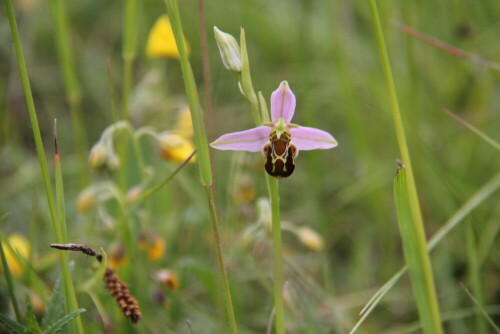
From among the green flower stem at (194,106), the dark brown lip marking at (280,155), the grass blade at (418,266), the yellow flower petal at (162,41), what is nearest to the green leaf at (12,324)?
the green flower stem at (194,106)

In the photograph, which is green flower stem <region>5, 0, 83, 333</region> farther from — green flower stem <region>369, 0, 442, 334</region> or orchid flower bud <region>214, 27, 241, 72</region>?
green flower stem <region>369, 0, 442, 334</region>

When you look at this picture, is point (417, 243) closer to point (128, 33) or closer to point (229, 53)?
point (229, 53)

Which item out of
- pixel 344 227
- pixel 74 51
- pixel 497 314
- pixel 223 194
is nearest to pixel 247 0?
pixel 74 51

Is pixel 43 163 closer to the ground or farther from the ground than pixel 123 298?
farther from the ground

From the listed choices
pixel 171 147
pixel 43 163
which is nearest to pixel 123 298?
pixel 43 163

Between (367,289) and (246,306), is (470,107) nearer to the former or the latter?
(367,289)

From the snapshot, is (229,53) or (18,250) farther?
(18,250)

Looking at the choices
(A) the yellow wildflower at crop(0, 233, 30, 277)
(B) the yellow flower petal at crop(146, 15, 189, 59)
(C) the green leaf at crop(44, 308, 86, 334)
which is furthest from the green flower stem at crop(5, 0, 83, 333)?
(B) the yellow flower petal at crop(146, 15, 189, 59)

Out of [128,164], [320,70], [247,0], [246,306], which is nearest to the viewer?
[246,306]
